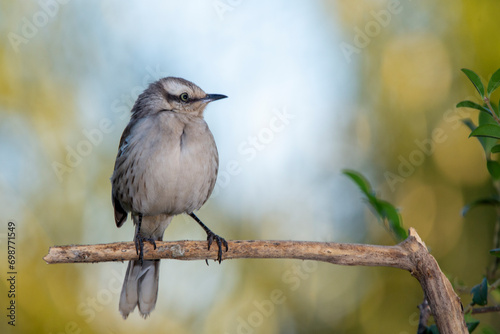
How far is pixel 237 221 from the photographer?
7.39 meters

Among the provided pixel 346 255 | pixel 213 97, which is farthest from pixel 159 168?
pixel 346 255

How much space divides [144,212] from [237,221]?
229 cm

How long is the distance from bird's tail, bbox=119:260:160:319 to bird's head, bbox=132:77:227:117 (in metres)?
1.59

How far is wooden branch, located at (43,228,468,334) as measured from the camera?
330 centimetres

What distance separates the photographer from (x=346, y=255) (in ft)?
11.8

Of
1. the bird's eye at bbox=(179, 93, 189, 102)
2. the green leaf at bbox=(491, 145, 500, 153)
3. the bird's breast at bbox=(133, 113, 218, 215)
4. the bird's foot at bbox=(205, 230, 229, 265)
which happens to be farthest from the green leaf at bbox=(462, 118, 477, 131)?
the bird's eye at bbox=(179, 93, 189, 102)

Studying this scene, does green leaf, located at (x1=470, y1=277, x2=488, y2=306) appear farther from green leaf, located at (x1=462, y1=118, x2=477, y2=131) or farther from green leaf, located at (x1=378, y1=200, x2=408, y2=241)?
green leaf, located at (x1=462, y1=118, x2=477, y2=131)

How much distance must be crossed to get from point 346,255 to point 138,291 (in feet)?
8.60

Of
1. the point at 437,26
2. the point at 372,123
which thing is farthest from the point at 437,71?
the point at 372,123

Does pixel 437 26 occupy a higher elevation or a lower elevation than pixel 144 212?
higher

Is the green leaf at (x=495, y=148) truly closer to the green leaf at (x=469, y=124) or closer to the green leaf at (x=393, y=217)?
the green leaf at (x=469, y=124)

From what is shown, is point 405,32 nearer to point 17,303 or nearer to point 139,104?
point 139,104

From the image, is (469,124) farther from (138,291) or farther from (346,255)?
(138,291)

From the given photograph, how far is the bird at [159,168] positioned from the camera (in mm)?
4910
